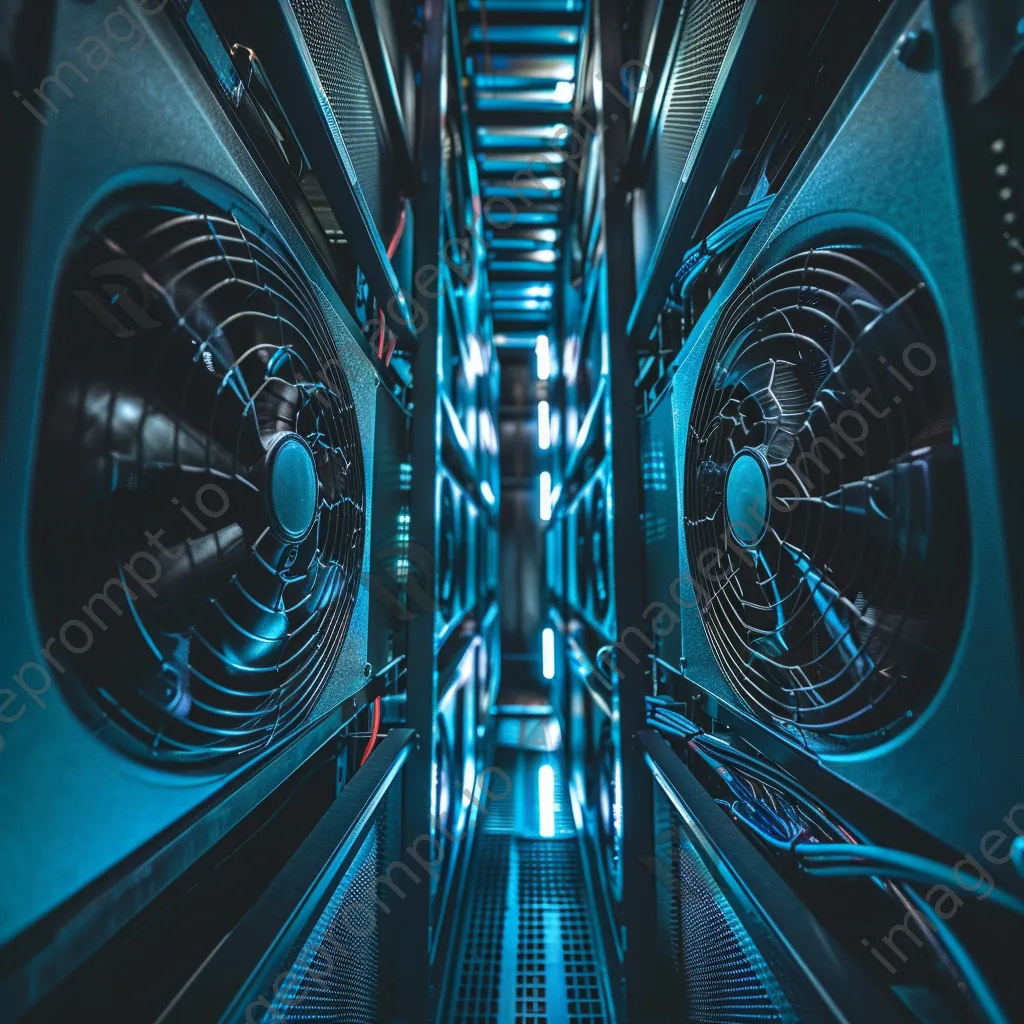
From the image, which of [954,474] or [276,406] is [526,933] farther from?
[954,474]

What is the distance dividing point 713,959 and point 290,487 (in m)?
1.35

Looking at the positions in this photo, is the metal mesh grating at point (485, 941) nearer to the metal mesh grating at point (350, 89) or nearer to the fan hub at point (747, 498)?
the fan hub at point (747, 498)

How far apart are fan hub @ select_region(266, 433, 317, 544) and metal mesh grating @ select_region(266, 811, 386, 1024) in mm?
689

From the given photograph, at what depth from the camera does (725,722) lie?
133 cm

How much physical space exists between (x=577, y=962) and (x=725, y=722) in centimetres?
196

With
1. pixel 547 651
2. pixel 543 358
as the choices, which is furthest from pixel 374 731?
pixel 543 358

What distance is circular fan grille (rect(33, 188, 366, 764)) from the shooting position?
55cm

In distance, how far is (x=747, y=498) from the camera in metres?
1.10

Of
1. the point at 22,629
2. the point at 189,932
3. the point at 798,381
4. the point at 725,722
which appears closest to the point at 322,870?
the point at 189,932

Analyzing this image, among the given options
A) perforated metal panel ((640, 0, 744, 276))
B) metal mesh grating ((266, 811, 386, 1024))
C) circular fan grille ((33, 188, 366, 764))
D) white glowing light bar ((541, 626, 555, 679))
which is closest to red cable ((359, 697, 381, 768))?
metal mesh grating ((266, 811, 386, 1024))

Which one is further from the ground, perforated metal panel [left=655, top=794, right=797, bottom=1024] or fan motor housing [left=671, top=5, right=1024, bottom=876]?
fan motor housing [left=671, top=5, right=1024, bottom=876]

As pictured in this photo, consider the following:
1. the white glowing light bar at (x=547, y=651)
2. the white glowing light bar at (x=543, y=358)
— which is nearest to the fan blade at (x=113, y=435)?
the white glowing light bar at (x=547, y=651)

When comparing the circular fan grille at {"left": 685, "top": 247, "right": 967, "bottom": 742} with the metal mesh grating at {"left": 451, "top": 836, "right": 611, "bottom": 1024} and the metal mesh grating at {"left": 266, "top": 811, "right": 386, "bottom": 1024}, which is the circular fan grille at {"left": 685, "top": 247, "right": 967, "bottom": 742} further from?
the metal mesh grating at {"left": 451, "top": 836, "right": 611, "bottom": 1024}

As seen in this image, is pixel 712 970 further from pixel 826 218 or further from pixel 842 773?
pixel 826 218
